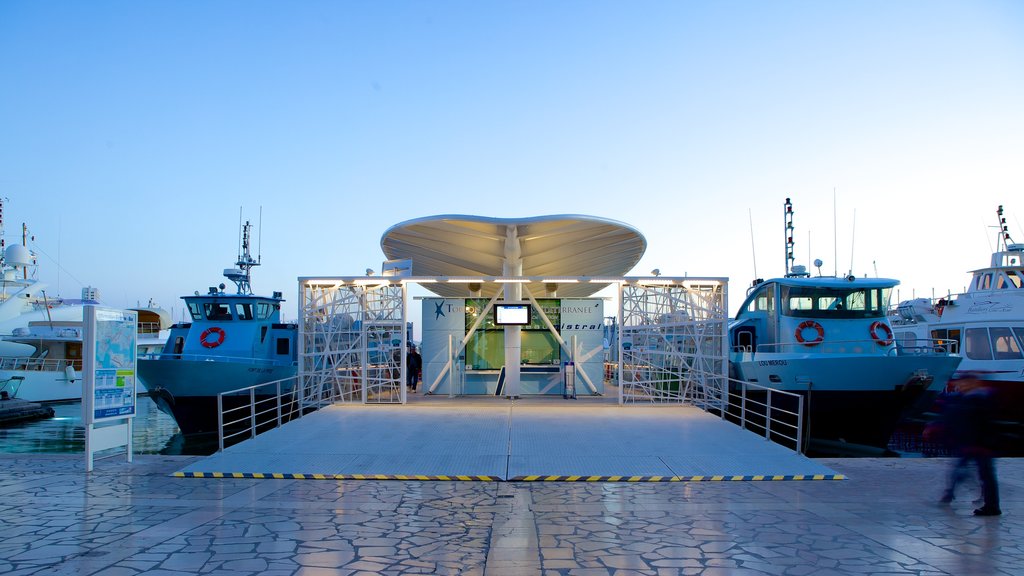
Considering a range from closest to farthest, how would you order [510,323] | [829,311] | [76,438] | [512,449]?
[512,449]
[510,323]
[829,311]
[76,438]

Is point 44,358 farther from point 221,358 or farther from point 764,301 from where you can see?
point 764,301

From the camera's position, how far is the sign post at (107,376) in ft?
32.2

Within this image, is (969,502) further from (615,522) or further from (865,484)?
(615,522)

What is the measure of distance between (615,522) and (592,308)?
1197 cm

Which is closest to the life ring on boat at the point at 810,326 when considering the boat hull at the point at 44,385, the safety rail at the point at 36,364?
the boat hull at the point at 44,385

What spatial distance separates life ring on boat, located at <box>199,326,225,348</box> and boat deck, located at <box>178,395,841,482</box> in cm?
983

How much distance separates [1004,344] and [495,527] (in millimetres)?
22389

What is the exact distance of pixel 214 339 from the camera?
22.5m

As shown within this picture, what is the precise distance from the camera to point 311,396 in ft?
52.2

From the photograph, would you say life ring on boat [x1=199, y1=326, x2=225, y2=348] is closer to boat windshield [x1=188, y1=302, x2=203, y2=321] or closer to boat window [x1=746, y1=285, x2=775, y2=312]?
boat windshield [x1=188, y1=302, x2=203, y2=321]

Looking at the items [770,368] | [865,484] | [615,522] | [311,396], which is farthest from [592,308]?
[615,522]

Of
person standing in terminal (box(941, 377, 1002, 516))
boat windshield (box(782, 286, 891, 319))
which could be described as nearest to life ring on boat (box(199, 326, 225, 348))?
boat windshield (box(782, 286, 891, 319))

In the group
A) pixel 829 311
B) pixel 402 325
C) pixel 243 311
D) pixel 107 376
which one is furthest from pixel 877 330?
pixel 243 311

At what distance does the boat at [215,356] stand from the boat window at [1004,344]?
2256 cm
